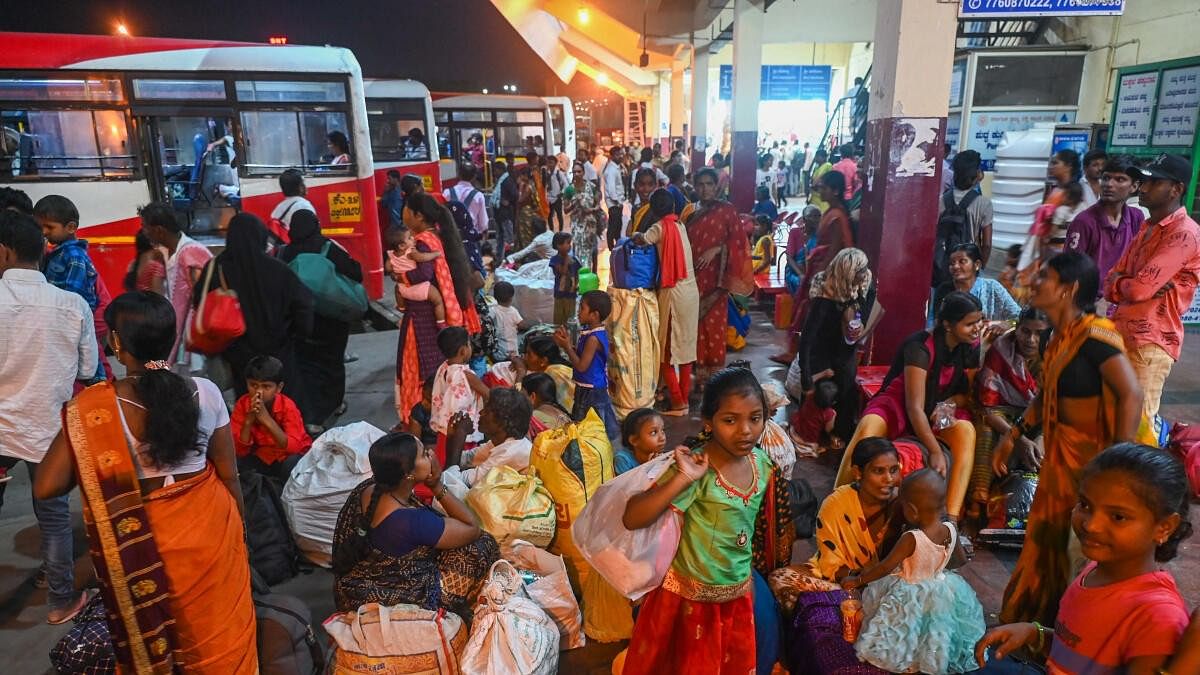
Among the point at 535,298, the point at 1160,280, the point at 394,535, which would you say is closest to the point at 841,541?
the point at 394,535

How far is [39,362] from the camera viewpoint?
124 inches

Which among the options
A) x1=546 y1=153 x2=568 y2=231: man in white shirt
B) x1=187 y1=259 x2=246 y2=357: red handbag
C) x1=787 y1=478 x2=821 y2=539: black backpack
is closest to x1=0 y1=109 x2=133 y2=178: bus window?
x1=187 y1=259 x2=246 y2=357: red handbag

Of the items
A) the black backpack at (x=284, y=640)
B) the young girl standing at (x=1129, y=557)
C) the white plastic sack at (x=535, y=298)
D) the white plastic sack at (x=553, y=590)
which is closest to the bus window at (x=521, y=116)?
the white plastic sack at (x=535, y=298)

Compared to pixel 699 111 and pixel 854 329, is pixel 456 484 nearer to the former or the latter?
pixel 854 329

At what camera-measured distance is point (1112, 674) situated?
1.73m

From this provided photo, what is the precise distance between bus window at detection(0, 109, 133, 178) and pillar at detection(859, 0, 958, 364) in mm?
7243

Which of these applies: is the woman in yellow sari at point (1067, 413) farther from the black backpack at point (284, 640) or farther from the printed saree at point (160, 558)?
the printed saree at point (160, 558)

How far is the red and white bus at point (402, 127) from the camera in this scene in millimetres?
11484

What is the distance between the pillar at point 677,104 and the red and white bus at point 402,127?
1281 centimetres

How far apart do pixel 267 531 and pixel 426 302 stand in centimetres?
156

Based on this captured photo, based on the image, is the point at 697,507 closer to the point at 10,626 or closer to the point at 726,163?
the point at 10,626

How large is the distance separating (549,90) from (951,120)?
2804 cm

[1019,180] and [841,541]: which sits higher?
[1019,180]

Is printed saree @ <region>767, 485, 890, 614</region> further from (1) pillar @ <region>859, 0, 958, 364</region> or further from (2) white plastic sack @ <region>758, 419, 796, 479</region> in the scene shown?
(1) pillar @ <region>859, 0, 958, 364</region>
